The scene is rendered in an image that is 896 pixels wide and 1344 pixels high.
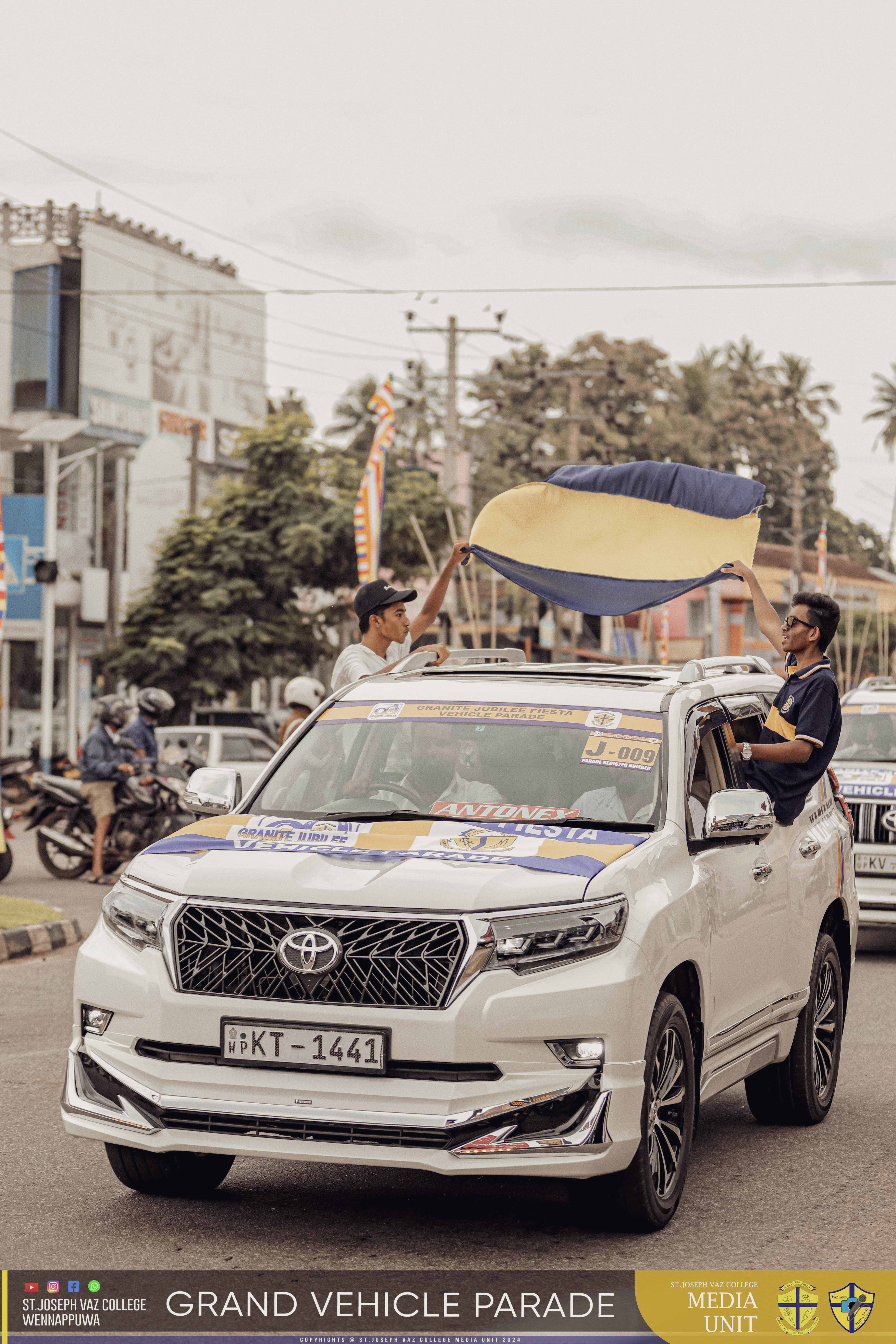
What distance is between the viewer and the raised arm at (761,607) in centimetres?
827

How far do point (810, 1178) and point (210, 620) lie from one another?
2587 centimetres

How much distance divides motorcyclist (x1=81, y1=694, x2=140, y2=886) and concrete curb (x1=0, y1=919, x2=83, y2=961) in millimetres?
3647

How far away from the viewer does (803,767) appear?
7.16 metres

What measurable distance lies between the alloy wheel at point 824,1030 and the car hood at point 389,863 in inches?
89.4

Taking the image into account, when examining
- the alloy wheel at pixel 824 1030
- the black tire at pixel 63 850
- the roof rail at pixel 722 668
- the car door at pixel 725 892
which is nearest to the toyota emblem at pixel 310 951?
the car door at pixel 725 892

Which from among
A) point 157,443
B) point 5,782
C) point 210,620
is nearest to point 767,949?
point 5,782

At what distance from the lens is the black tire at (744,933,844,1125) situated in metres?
7.15

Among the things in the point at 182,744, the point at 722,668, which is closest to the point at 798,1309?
the point at 722,668

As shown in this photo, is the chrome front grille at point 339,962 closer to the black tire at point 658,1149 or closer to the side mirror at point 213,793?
the black tire at point 658,1149

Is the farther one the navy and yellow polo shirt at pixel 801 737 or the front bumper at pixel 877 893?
the front bumper at pixel 877 893

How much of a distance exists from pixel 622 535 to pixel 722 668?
7.42 ft

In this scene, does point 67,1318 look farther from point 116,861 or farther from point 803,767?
point 116,861

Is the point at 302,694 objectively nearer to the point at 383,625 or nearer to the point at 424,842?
the point at 383,625

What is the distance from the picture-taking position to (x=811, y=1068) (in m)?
7.23
